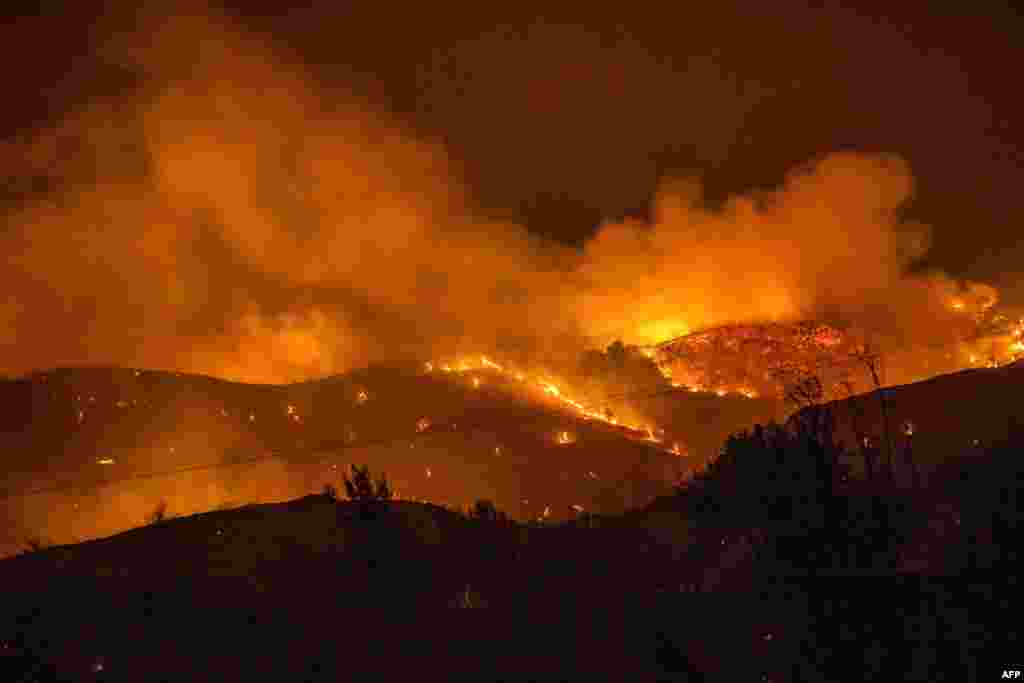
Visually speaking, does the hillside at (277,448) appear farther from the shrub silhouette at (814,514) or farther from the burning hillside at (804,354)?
the shrub silhouette at (814,514)

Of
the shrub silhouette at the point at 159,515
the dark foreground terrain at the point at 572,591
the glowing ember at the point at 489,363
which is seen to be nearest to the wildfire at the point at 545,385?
the glowing ember at the point at 489,363

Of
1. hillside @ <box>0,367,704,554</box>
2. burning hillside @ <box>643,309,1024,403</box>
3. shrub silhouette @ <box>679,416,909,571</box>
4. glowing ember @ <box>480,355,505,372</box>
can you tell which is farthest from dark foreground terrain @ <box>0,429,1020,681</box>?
glowing ember @ <box>480,355,505,372</box>

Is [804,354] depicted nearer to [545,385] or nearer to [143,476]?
[545,385]

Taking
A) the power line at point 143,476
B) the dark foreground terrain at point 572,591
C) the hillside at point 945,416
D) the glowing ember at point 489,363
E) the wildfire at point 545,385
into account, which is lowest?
the dark foreground terrain at point 572,591

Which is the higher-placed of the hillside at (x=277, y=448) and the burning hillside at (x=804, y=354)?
the burning hillside at (x=804, y=354)

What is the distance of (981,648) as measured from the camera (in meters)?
6.07

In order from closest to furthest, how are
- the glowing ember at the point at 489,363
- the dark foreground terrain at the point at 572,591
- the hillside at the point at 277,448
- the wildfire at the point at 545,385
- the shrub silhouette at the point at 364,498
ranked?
the dark foreground terrain at the point at 572,591
the shrub silhouette at the point at 364,498
the hillside at the point at 277,448
the wildfire at the point at 545,385
the glowing ember at the point at 489,363

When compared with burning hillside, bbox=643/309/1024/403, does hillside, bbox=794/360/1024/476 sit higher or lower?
lower

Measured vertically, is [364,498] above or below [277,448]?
below

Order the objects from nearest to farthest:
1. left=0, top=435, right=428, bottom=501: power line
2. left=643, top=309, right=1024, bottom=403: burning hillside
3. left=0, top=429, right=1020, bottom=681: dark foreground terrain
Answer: left=0, top=429, right=1020, bottom=681: dark foreground terrain
left=0, top=435, right=428, bottom=501: power line
left=643, top=309, right=1024, bottom=403: burning hillside

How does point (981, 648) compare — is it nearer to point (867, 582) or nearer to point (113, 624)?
point (867, 582)

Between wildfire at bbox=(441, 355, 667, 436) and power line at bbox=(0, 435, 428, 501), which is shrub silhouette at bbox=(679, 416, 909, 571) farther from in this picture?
wildfire at bbox=(441, 355, 667, 436)

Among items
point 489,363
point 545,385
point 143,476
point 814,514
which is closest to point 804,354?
point 545,385

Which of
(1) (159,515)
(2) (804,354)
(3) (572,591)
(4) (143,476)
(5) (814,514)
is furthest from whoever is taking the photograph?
(2) (804,354)
